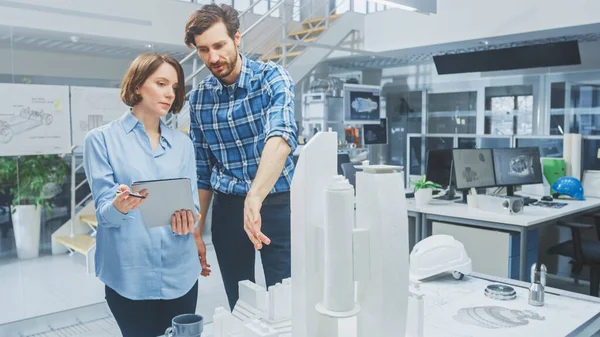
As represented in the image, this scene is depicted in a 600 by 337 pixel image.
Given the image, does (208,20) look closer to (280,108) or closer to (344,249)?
(280,108)

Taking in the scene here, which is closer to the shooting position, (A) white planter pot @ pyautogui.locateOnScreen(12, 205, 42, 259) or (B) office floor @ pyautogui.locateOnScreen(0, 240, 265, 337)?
(B) office floor @ pyautogui.locateOnScreen(0, 240, 265, 337)

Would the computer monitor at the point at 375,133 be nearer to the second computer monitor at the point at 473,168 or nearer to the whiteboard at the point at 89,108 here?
the second computer monitor at the point at 473,168

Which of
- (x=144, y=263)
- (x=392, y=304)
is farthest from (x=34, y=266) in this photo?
(x=392, y=304)

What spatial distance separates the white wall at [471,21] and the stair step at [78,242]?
15.0 feet

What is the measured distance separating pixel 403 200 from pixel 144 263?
0.81 m

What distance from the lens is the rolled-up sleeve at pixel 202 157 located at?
1.75 meters

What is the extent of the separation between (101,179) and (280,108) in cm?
54

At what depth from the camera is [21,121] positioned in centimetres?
379

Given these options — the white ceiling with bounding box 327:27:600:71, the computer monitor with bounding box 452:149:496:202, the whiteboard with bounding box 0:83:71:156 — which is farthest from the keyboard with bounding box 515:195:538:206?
the whiteboard with bounding box 0:83:71:156

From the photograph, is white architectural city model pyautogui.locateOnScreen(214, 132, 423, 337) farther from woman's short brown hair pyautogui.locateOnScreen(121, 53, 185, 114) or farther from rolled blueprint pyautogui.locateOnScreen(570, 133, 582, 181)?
rolled blueprint pyautogui.locateOnScreen(570, 133, 582, 181)

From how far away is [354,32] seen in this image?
24.7 ft

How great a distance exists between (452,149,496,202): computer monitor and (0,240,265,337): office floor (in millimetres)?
1762

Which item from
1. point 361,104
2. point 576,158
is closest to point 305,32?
point 361,104

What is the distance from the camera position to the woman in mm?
1439
